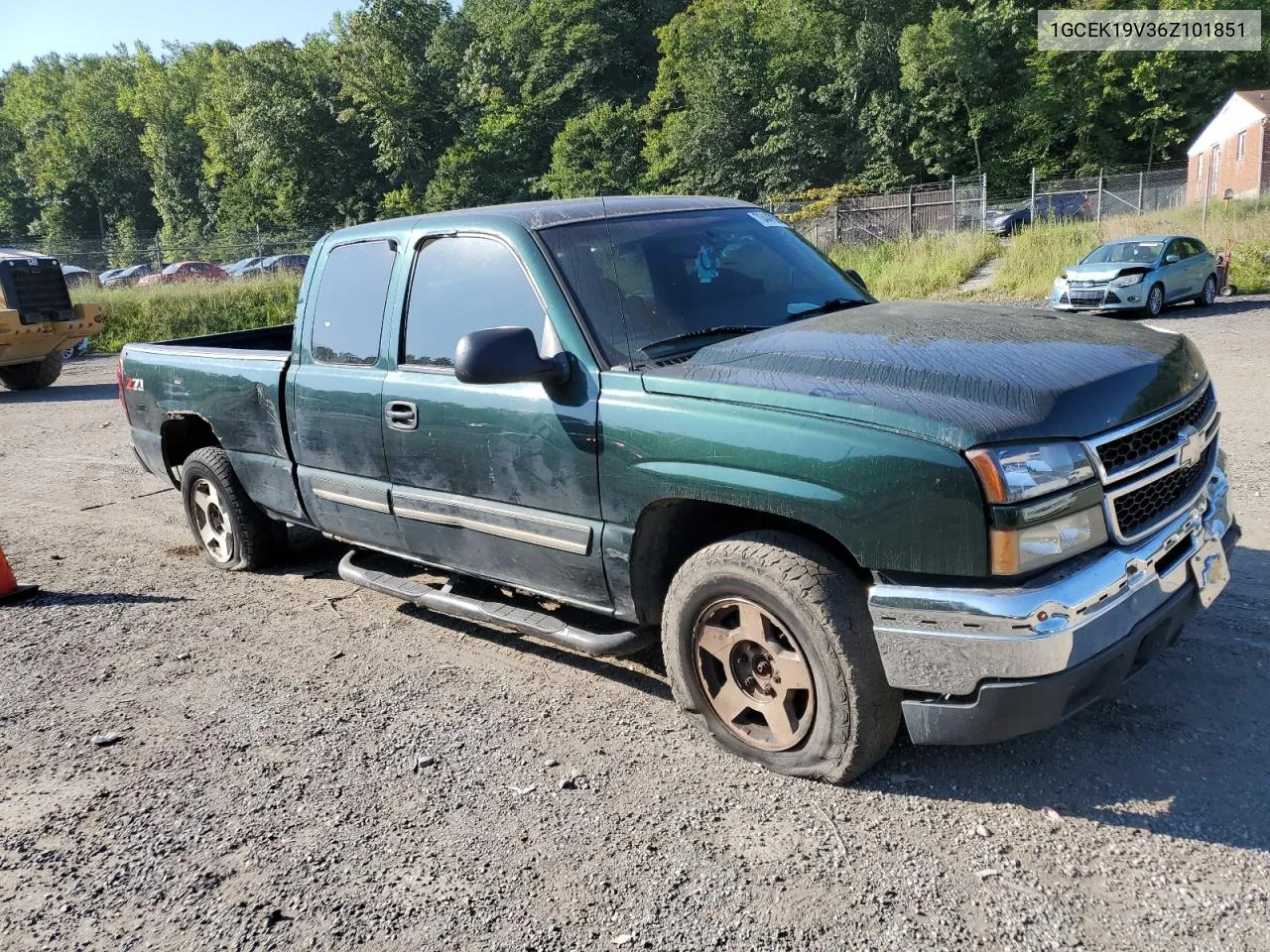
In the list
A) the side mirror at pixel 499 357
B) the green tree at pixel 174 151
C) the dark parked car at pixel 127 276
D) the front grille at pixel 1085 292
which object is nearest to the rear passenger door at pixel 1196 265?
the front grille at pixel 1085 292

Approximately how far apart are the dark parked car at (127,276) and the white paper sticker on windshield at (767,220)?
28.1m

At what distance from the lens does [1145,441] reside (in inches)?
120

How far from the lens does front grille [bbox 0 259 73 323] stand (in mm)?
15773

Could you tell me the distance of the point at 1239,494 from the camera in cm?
604

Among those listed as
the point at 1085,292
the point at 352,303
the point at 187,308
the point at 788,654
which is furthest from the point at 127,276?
the point at 788,654

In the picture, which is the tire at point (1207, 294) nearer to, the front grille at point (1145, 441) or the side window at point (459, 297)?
the front grille at point (1145, 441)

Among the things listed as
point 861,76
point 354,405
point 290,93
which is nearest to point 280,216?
point 290,93

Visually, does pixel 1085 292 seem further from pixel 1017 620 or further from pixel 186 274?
pixel 186 274

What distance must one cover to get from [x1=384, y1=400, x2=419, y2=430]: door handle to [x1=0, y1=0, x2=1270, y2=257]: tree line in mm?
52437

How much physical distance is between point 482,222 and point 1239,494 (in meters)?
4.86

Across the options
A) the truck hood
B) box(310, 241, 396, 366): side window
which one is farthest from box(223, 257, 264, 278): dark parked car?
the truck hood

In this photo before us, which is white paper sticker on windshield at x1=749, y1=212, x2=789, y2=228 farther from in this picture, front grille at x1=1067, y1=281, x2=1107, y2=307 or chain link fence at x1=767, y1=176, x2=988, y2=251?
chain link fence at x1=767, y1=176, x2=988, y2=251

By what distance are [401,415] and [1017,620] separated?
266 cm

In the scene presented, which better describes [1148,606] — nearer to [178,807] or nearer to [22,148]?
[178,807]
